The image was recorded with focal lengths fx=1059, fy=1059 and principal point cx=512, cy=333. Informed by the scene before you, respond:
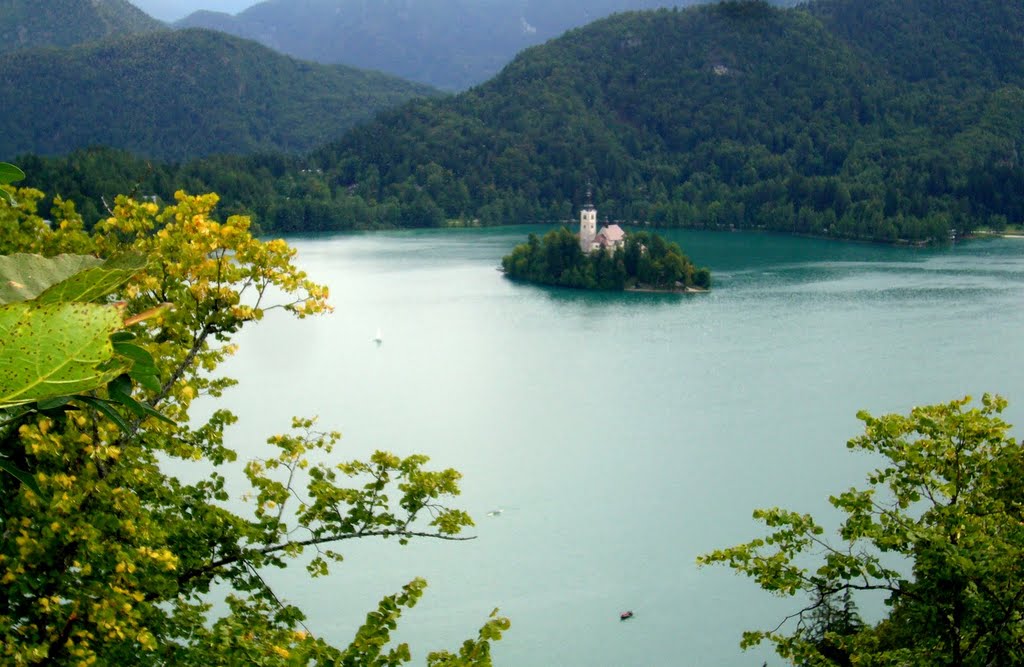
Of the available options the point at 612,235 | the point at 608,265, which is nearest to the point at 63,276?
the point at 608,265

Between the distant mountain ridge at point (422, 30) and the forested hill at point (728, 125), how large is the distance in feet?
209

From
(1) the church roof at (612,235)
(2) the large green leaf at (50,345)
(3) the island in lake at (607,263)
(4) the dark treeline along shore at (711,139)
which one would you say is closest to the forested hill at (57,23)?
(4) the dark treeline along shore at (711,139)

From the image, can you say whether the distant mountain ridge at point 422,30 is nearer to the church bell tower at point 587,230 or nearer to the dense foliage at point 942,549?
the church bell tower at point 587,230

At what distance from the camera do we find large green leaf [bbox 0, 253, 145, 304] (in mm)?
736

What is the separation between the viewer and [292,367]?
56.5 feet

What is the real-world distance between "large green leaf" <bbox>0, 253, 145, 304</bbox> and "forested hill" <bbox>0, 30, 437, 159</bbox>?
61.8 meters

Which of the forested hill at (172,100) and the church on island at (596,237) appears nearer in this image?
the church on island at (596,237)

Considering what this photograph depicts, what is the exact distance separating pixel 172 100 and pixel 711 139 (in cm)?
3400

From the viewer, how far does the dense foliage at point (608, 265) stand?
25.0 m

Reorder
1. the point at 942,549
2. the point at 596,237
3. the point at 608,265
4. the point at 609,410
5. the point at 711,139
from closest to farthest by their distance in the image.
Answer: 1. the point at 942,549
2. the point at 609,410
3. the point at 608,265
4. the point at 596,237
5. the point at 711,139

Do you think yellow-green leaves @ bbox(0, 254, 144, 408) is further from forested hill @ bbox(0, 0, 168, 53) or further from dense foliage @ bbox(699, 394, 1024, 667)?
forested hill @ bbox(0, 0, 168, 53)

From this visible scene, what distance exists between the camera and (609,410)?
14578 millimetres

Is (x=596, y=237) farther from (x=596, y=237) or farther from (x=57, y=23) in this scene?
(x=57, y=23)

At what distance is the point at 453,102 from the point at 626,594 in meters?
48.3
